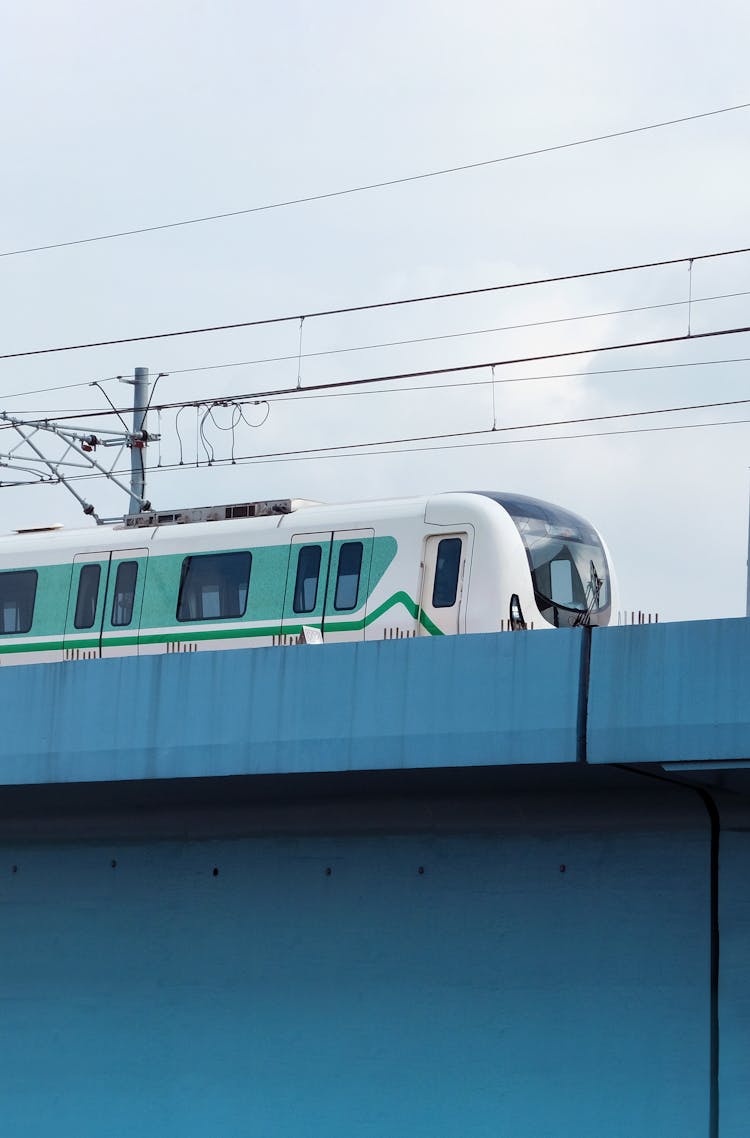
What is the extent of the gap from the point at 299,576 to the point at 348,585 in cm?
68

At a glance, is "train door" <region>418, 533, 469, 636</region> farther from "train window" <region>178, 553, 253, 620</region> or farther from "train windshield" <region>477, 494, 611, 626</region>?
"train window" <region>178, 553, 253, 620</region>

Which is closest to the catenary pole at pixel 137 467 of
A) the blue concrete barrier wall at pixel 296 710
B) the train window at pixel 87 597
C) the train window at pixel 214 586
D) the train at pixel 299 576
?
the train at pixel 299 576

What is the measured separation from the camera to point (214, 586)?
20.5 metres

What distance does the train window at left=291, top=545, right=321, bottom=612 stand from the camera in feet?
65.0

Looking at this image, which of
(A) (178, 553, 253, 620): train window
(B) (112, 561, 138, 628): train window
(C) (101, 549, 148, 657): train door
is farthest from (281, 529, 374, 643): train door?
(B) (112, 561, 138, 628): train window

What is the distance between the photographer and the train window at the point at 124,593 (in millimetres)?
20891

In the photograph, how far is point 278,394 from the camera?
20547 millimetres

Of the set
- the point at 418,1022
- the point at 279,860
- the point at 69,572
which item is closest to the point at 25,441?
the point at 69,572

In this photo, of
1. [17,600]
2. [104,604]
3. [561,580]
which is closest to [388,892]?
[561,580]

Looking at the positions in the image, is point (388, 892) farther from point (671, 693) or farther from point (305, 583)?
point (305, 583)

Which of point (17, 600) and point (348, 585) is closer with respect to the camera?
point (348, 585)

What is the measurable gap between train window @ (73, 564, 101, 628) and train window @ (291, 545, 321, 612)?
9.50 ft

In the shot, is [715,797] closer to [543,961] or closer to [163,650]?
[543,961]

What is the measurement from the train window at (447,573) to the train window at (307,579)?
60.2 inches
